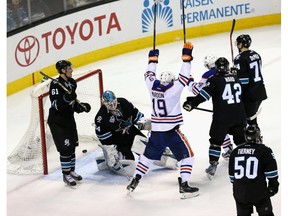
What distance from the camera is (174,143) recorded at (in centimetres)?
544

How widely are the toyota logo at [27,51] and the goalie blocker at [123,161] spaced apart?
294 cm

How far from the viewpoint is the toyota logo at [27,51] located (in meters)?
8.73

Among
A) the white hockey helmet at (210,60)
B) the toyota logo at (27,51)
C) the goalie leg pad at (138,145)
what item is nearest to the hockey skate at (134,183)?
the goalie leg pad at (138,145)

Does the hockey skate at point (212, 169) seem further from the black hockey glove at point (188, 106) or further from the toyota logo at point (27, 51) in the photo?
the toyota logo at point (27, 51)

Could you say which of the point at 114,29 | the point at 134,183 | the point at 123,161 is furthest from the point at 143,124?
the point at 114,29

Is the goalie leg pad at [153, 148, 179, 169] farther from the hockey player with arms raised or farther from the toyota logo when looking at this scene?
the toyota logo

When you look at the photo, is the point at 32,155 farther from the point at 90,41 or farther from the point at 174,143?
the point at 90,41

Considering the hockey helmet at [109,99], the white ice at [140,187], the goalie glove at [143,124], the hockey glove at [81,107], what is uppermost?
the hockey helmet at [109,99]

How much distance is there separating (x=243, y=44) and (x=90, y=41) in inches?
158

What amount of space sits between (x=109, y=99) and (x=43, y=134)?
2.58 ft

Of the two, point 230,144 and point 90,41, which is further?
point 90,41

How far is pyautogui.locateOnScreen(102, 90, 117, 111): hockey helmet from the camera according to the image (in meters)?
5.68
